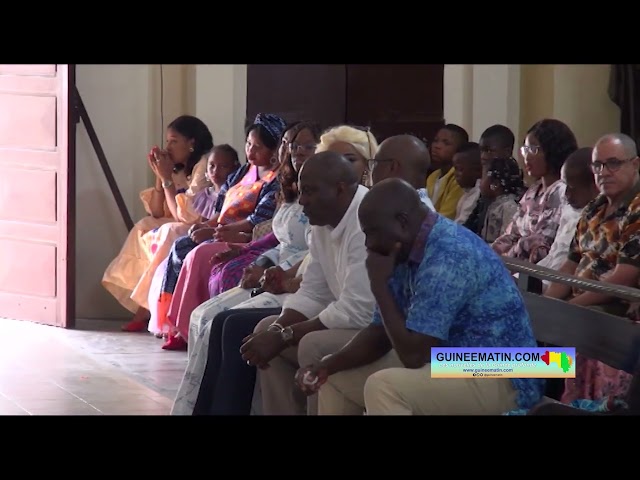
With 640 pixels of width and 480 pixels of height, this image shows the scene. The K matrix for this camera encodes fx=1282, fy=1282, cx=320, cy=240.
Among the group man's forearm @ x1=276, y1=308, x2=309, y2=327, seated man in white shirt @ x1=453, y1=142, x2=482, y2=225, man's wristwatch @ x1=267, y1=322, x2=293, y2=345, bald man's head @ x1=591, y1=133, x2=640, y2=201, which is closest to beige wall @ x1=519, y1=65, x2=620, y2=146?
seated man in white shirt @ x1=453, y1=142, x2=482, y2=225

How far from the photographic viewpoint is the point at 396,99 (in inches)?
346

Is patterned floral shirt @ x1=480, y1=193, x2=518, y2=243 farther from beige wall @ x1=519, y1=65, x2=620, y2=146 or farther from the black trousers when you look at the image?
beige wall @ x1=519, y1=65, x2=620, y2=146

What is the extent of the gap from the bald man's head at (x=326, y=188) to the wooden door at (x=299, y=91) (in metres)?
4.70

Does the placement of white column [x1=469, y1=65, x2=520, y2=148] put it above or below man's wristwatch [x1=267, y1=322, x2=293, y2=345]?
above

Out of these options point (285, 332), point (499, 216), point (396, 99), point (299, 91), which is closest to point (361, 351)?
point (285, 332)

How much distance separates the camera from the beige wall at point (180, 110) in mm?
7516

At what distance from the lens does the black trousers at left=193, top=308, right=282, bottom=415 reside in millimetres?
4422

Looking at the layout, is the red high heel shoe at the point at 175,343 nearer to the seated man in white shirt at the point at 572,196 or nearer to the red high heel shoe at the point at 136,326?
the red high heel shoe at the point at 136,326

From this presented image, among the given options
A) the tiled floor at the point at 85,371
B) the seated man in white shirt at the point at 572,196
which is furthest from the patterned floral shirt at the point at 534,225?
the tiled floor at the point at 85,371

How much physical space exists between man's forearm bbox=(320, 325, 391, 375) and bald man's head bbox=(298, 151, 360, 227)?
1.70 feet

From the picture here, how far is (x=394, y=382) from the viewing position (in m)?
3.40

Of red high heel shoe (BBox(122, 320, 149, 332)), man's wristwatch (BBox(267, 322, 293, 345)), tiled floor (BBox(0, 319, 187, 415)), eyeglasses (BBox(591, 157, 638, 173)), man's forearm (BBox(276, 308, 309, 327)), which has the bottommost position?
tiled floor (BBox(0, 319, 187, 415))
